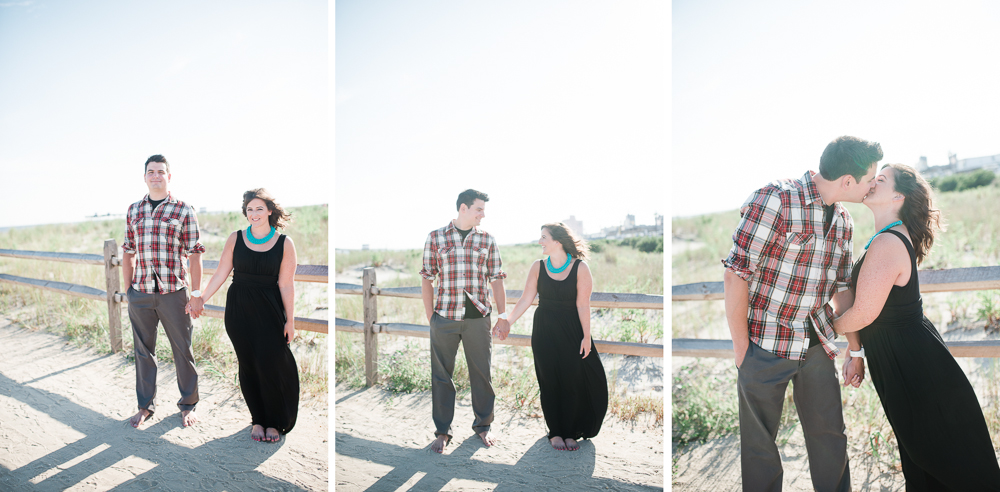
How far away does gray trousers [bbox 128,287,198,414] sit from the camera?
10.7 feet

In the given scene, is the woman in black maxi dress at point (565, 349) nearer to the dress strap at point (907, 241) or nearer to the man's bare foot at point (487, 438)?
the man's bare foot at point (487, 438)

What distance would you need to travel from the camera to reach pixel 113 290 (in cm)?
446

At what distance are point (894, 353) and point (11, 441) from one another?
600cm

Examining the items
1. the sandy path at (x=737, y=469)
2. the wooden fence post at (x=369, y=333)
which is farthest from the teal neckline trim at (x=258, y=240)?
the sandy path at (x=737, y=469)

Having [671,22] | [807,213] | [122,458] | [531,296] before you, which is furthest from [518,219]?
[122,458]

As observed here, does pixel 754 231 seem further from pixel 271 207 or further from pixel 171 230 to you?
pixel 171 230

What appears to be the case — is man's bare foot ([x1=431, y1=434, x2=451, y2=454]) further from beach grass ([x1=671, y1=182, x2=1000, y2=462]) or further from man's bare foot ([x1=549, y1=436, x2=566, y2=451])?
beach grass ([x1=671, y1=182, x2=1000, y2=462])

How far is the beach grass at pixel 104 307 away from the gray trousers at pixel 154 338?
305 millimetres

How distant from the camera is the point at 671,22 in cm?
291

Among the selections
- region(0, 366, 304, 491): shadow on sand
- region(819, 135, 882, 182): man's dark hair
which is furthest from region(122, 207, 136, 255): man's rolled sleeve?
region(819, 135, 882, 182): man's dark hair

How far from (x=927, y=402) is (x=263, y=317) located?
390cm

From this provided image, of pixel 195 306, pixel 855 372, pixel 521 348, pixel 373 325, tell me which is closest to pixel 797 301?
pixel 855 372

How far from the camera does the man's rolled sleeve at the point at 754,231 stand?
85.7 inches

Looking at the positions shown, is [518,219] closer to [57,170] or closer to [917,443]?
[917,443]
